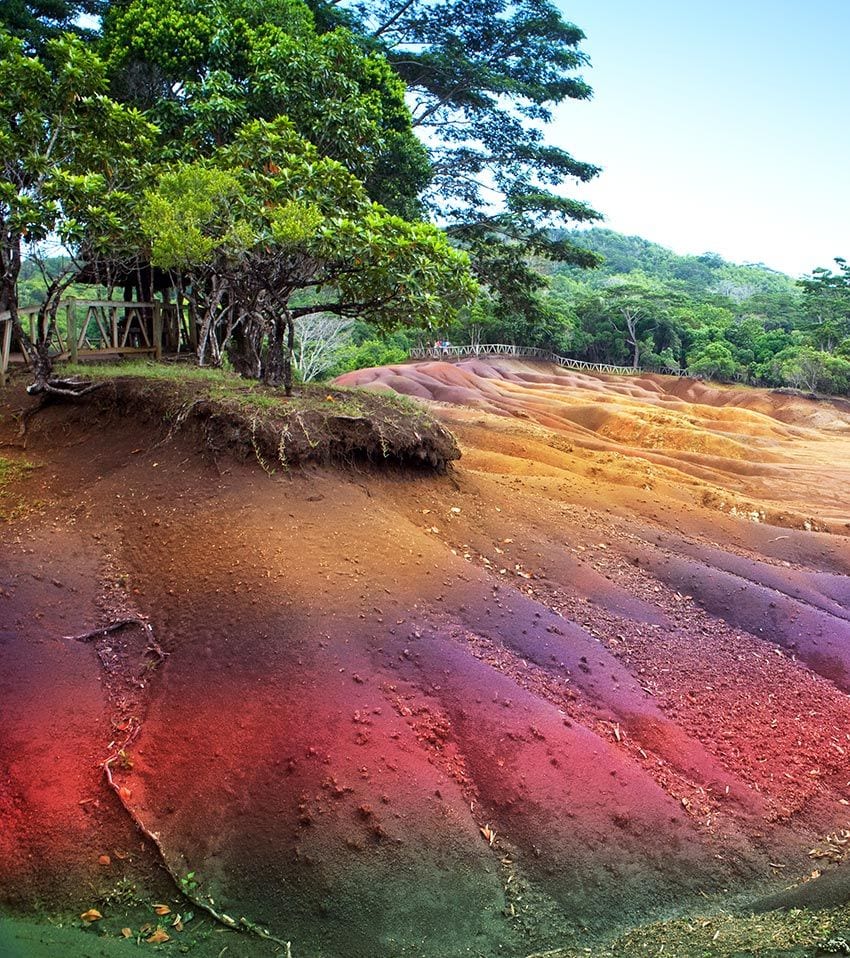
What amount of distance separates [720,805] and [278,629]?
4.74 meters

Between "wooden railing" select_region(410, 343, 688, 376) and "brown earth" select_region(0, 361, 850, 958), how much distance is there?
34927 mm

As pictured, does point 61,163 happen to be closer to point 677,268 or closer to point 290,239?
point 290,239

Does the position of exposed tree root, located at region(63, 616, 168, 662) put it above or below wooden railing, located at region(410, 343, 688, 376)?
below

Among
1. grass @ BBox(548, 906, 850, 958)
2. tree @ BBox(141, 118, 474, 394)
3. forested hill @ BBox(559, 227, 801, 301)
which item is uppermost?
forested hill @ BBox(559, 227, 801, 301)

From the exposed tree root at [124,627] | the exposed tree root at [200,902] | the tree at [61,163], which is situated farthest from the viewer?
the tree at [61,163]

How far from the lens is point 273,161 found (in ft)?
39.4

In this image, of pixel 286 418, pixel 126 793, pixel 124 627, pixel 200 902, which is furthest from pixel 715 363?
pixel 200 902

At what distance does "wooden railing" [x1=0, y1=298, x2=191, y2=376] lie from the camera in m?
15.8

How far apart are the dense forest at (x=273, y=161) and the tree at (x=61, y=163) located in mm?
36

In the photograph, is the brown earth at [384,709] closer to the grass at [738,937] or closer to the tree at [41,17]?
the grass at [738,937]

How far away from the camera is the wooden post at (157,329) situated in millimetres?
18828

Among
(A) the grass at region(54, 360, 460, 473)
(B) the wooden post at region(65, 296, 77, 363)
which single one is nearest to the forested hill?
(B) the wooden post at region(65, 296, 77, 363)

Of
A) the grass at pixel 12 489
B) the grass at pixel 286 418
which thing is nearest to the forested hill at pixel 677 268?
the grass at pixel 286 418

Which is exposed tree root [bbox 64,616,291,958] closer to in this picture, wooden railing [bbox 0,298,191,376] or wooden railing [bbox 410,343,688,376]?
wooden railing [bbox 0,298,191,376]
